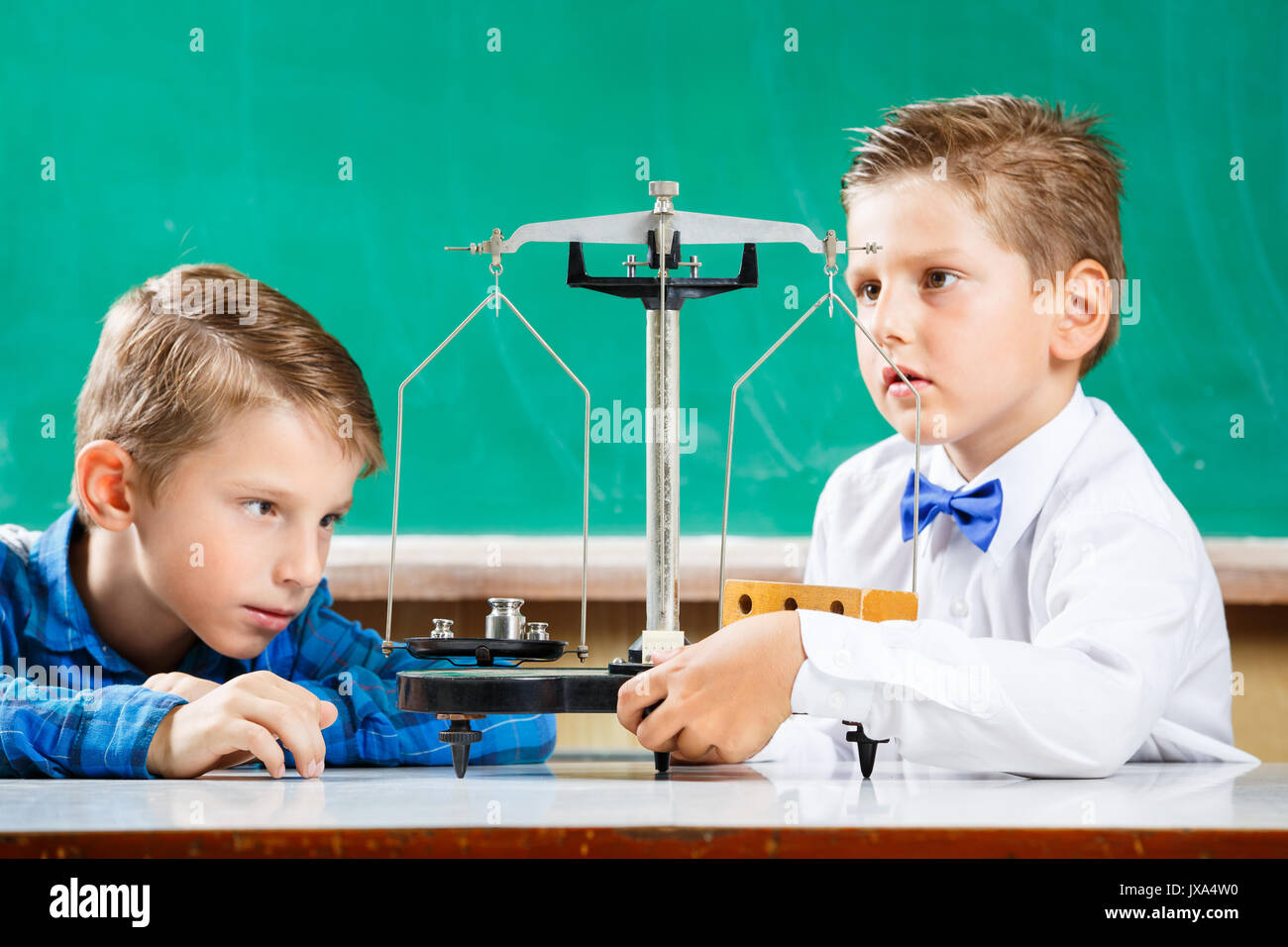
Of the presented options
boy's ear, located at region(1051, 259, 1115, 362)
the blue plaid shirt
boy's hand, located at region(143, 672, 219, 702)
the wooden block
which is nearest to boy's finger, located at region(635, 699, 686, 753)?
the wooden block

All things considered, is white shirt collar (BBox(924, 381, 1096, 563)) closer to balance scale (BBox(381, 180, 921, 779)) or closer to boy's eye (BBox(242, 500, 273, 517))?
balance scale (BBox(381, 180, 921, 779))

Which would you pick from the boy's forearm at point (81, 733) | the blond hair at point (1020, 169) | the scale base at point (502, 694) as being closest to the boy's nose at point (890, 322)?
the blond hair at point (1020, 169)

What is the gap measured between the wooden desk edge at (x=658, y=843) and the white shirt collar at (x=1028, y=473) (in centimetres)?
53

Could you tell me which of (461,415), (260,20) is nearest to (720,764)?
(461,415)

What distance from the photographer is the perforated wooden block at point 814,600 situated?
0.82 m

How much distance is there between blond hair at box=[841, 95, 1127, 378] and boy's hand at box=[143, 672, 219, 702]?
72 centimetres

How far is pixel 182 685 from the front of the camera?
953 mm

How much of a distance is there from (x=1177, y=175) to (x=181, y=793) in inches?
51.6

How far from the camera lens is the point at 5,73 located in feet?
4.74

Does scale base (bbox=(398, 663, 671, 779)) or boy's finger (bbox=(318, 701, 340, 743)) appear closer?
scale base (bbox=(398, 663, 671, 779))

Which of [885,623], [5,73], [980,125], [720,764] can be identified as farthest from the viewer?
[5,73]

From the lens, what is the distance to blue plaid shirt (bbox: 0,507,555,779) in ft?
2.77

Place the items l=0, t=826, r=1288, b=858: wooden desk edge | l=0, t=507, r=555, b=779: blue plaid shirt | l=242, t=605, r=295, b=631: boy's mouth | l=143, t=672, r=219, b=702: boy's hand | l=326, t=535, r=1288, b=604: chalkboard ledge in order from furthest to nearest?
l=326, t=535, r=1288, b=604: chalkboard ledge → l=242, t=605, r=295, b=631: boy's mouth → l=143, t=672, r=219, b=702: boy's hand → l=0, t=507, r=555, b=779: blue plaid shirt → l=0, t=826, r=1288, b=858: wooden desk edge
